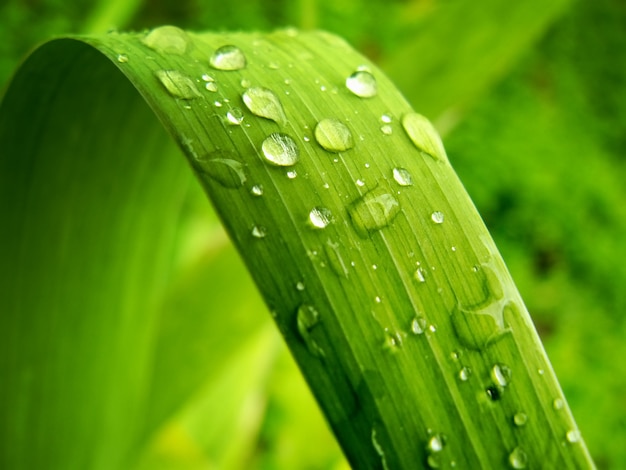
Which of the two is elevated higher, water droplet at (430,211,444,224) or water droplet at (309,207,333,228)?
water droplet at (430,211,444,224)

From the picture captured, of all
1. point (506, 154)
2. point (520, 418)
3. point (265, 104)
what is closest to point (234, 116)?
point (265, 104)

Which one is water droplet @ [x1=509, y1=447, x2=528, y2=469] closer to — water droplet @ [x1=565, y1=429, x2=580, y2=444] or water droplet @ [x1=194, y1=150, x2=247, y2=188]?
water droplet @ [x1=565, y1=429, x2=580, y2=444]

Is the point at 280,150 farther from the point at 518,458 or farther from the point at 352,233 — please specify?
the point at 518,458

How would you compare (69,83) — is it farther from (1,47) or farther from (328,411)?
(1,47)

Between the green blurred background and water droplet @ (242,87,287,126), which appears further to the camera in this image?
the green blurred background

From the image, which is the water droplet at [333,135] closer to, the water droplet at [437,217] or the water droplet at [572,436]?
the water droplet at [437,217]

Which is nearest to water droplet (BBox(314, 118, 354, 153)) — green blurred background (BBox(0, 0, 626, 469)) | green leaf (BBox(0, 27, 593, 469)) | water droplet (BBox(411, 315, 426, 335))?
green leaf (BBox(0, 27, 593, 469))

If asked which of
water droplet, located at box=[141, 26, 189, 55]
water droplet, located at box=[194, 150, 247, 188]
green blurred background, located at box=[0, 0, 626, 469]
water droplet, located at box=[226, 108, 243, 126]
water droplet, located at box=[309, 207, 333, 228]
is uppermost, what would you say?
water droplet, located at box=[141, 26, 189, 55]
